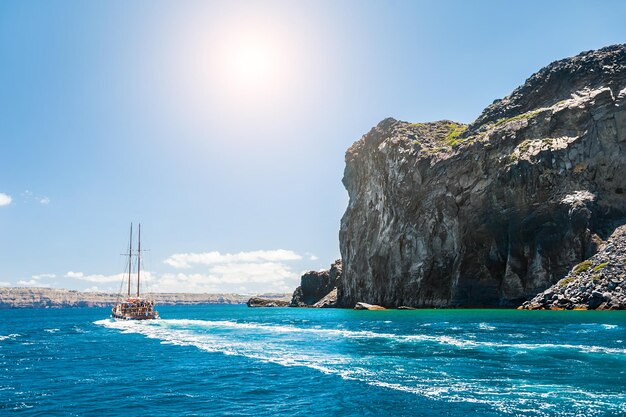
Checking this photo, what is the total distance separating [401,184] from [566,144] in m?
44.3

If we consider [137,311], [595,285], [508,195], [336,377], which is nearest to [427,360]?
[336,377]

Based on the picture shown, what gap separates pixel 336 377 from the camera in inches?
1271

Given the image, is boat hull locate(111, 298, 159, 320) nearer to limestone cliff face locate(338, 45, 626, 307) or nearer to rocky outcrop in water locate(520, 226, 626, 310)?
limestone cliff face locate(338, 45, 626, 307)

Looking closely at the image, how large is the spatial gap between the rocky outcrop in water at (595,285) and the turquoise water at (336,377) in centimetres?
3427

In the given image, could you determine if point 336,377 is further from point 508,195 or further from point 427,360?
→ point 508,195

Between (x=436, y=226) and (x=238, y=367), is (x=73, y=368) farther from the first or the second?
(x=436, y=226)

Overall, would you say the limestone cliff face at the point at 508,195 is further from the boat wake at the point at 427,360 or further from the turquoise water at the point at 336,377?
the turquoise water at the point at 336,377

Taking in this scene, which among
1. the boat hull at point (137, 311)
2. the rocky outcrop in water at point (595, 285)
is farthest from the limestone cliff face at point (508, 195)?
the boat hull at point (137, 311)

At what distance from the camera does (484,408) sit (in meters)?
23.2

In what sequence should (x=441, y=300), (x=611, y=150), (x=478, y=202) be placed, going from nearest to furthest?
(x=611, y=150) → (x=478, y=202) → (x=441, y=300)

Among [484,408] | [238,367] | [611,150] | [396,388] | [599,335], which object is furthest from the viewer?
[611,150]

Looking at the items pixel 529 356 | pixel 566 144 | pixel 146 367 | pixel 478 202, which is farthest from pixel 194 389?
pixel 566 144

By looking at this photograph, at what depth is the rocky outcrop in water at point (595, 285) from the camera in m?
85.9

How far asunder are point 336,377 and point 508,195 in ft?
307
